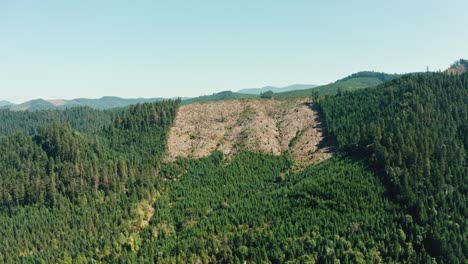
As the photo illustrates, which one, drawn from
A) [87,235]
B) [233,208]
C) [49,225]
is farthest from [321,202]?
[49,225]

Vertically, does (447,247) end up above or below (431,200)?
below

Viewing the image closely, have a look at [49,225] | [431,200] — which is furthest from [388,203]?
[49,225]

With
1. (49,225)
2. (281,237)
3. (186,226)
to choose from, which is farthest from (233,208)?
(49,225)

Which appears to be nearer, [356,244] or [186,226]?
[356,244]

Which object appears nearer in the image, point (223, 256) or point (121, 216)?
point (223, 256)

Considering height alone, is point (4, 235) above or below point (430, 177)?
Answer: below

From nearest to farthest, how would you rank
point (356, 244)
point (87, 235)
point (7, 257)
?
point (356, 244), point (7, 257), point (87, 235)

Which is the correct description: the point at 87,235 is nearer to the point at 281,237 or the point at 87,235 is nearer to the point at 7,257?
the point at 7,257

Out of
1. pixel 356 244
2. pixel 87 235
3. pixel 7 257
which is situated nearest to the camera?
pixel 356 244

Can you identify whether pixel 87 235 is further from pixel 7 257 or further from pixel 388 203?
pixel 388 203
